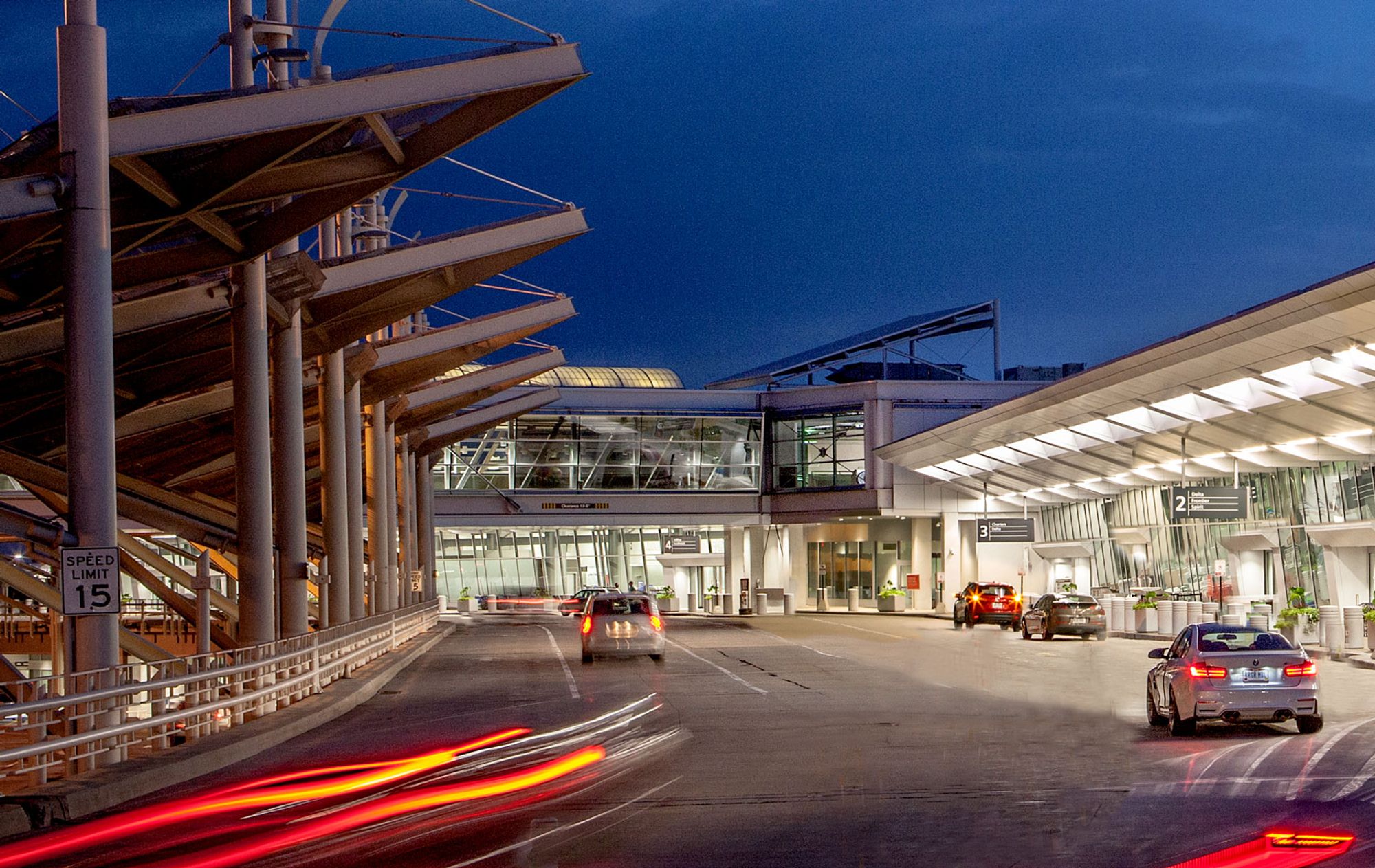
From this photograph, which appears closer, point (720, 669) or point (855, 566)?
point (720, 669)

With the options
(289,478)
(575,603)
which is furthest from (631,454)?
(289,478)

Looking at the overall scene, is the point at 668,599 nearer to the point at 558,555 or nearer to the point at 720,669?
the point at 558,555

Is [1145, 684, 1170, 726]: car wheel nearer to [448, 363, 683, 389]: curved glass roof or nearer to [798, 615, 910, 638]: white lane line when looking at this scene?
[798, 615, 910, 638]: white lane line

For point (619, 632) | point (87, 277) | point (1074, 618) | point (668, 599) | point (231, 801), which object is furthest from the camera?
point (668, 599)

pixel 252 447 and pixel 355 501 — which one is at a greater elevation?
pixel 252 447

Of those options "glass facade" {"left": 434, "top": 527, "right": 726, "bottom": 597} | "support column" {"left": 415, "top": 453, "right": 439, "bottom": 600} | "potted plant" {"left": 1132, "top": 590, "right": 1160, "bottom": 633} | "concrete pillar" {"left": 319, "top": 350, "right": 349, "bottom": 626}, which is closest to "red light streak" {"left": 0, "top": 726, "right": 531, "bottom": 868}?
"concrete pillar" {"left": 319, "top": 350, "right": 349, "bottom": 626}

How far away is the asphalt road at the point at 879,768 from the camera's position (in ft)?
34.0

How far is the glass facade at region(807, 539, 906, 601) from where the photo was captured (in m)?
81.0

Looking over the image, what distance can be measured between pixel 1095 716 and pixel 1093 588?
44.1 metres

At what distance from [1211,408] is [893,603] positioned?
36438mm

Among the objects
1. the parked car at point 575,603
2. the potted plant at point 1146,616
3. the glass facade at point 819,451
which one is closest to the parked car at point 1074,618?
the potted plant at point 1146,616

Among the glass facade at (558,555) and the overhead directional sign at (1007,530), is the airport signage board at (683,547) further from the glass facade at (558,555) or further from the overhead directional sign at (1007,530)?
the overhead directional sign at (1007,530)

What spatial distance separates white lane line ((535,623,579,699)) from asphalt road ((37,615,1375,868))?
0.23m

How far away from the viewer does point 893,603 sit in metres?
74.9
